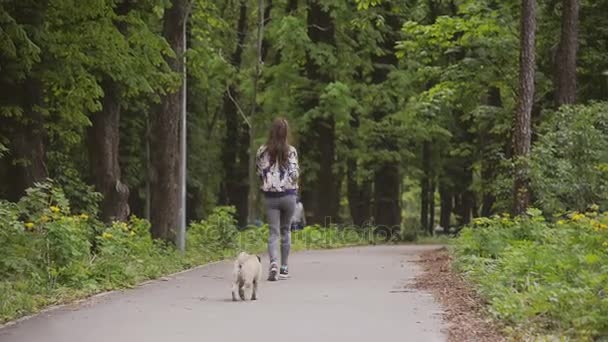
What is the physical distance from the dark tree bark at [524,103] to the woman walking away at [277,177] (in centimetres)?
711

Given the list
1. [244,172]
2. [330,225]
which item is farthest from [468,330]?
[244,172]

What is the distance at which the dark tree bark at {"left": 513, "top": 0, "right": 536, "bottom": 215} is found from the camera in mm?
18047

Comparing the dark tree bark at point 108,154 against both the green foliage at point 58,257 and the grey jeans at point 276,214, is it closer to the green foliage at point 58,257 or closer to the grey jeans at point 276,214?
the green foliage at point 58,257

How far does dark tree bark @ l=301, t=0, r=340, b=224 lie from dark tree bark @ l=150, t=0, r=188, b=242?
39.0ft

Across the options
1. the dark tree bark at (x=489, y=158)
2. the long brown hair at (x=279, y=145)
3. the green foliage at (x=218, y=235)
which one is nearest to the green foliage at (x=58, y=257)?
the long brown hair at (x=279, y=145)

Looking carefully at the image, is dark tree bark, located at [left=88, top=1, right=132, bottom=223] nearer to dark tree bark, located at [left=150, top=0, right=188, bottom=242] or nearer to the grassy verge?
dark tree bark, located at [left=150, top=0, right=188, bottom=242]

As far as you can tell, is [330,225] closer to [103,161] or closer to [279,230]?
[103,161]

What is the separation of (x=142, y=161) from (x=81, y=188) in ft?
47.4

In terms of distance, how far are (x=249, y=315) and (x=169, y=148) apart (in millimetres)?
9823

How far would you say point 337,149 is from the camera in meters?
34.2

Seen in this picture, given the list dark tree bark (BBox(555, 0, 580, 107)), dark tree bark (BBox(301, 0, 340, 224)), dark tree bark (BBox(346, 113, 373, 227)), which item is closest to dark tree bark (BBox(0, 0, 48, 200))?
dark tree bark (BBox(555, 0, 580, 107))

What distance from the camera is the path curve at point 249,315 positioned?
26.1 feet

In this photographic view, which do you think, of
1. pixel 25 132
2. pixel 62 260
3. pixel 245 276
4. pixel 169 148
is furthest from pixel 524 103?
pixel 62 260

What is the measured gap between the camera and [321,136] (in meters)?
31.4
